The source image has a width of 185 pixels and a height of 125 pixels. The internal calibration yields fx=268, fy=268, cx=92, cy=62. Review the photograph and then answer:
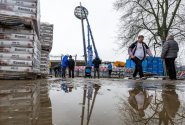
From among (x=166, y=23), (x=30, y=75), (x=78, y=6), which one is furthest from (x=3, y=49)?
(x=78, y=6)

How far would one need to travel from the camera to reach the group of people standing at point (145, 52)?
847 centimetres

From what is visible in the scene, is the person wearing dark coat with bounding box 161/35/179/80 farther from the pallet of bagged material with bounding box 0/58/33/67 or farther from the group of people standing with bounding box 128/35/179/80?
the pallet of bagged material with bounding box 0/58/33/67

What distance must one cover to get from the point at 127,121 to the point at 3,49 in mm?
7010

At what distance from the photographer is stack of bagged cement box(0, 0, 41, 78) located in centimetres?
779

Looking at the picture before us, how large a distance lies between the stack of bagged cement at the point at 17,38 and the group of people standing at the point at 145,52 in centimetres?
314

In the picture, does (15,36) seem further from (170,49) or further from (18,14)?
(170,49)

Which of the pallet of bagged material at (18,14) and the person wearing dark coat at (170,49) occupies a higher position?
the pallet of bagged material at (18,14)

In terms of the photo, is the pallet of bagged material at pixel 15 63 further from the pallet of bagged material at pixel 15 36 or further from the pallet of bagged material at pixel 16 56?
the pallet of bagged material at pixel 15 36

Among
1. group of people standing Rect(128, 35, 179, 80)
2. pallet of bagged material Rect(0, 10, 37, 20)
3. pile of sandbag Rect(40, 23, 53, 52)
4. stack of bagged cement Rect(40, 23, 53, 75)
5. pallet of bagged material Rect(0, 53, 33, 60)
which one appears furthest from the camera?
pile of sandbag Rect(40, 23, 53, 52)

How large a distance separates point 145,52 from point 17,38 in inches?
158

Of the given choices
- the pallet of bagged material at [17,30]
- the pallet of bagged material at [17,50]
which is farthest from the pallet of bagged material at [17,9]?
the pallet of bagged material at [17,50]

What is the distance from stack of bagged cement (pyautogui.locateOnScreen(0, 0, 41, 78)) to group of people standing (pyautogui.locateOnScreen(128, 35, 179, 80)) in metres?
3.14

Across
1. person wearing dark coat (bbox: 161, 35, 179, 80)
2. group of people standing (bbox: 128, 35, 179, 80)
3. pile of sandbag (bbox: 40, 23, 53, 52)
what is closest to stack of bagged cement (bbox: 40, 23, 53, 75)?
pile of sandbag (bbox: 40, 23, 53, 52)

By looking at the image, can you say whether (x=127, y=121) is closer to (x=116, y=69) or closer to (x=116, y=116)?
(x=116, y=116)
